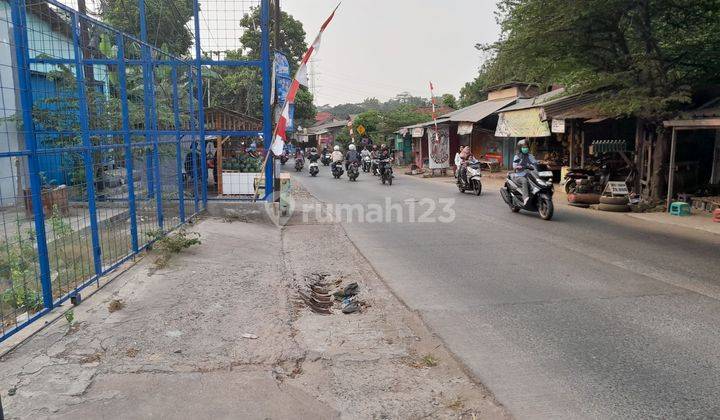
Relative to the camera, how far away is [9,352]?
4027 mm

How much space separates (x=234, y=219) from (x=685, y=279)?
7729mm

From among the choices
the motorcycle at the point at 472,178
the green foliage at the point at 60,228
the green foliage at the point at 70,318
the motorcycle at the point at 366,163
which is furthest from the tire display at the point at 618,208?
the motorcycle at the point at 366,163

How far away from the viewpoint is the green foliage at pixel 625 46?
11.9 m

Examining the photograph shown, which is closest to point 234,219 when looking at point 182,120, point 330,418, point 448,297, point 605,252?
point 182,120

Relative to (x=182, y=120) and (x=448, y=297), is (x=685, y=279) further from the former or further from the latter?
(x=182, y=120)

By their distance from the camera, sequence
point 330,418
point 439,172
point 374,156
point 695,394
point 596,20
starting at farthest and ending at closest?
1. point 374,156
2. point 439,172
3. point 596,20
4. point 695,394
5. point 330,418

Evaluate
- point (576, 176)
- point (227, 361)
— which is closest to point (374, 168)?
point (576, 176)

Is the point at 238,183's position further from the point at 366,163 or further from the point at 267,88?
the point at 366,163

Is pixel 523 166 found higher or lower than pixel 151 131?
lower

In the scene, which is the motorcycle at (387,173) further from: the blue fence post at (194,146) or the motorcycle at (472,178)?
the blue fence post at (194,146)

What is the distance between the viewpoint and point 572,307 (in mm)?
5746

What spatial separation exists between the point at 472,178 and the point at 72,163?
13.2 m

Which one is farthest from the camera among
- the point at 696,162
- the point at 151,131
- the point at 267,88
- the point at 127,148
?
the point at 696,162

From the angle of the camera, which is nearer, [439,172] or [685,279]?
[685,279]
